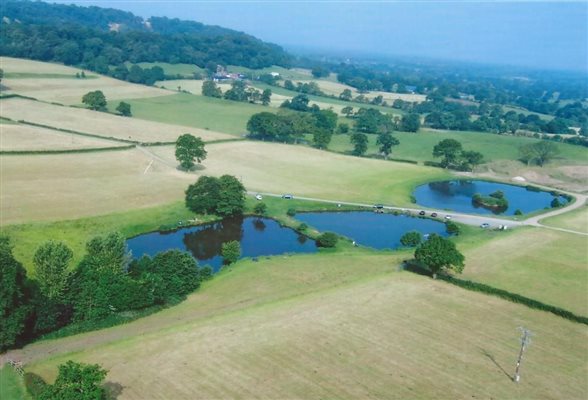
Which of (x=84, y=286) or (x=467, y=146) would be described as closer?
(x=84, y=286)

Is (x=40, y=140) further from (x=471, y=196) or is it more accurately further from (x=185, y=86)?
(x=185, y=86)

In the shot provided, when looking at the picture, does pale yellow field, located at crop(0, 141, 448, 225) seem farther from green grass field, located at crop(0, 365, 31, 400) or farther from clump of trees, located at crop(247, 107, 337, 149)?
green grass field, located at crop(0, 365, 31, 400)

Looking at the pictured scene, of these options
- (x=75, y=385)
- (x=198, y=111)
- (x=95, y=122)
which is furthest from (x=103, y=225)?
(x=198, y=111)

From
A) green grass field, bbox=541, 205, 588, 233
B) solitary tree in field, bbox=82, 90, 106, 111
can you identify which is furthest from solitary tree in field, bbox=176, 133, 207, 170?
green grass field, bbox=541, 205, 588, 233

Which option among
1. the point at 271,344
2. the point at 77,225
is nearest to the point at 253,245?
the point at 77,225

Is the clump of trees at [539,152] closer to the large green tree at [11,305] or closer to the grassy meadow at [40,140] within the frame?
the grassy meadow at [40,140]

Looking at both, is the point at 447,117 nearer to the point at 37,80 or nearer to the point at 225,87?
the point at 225,87
